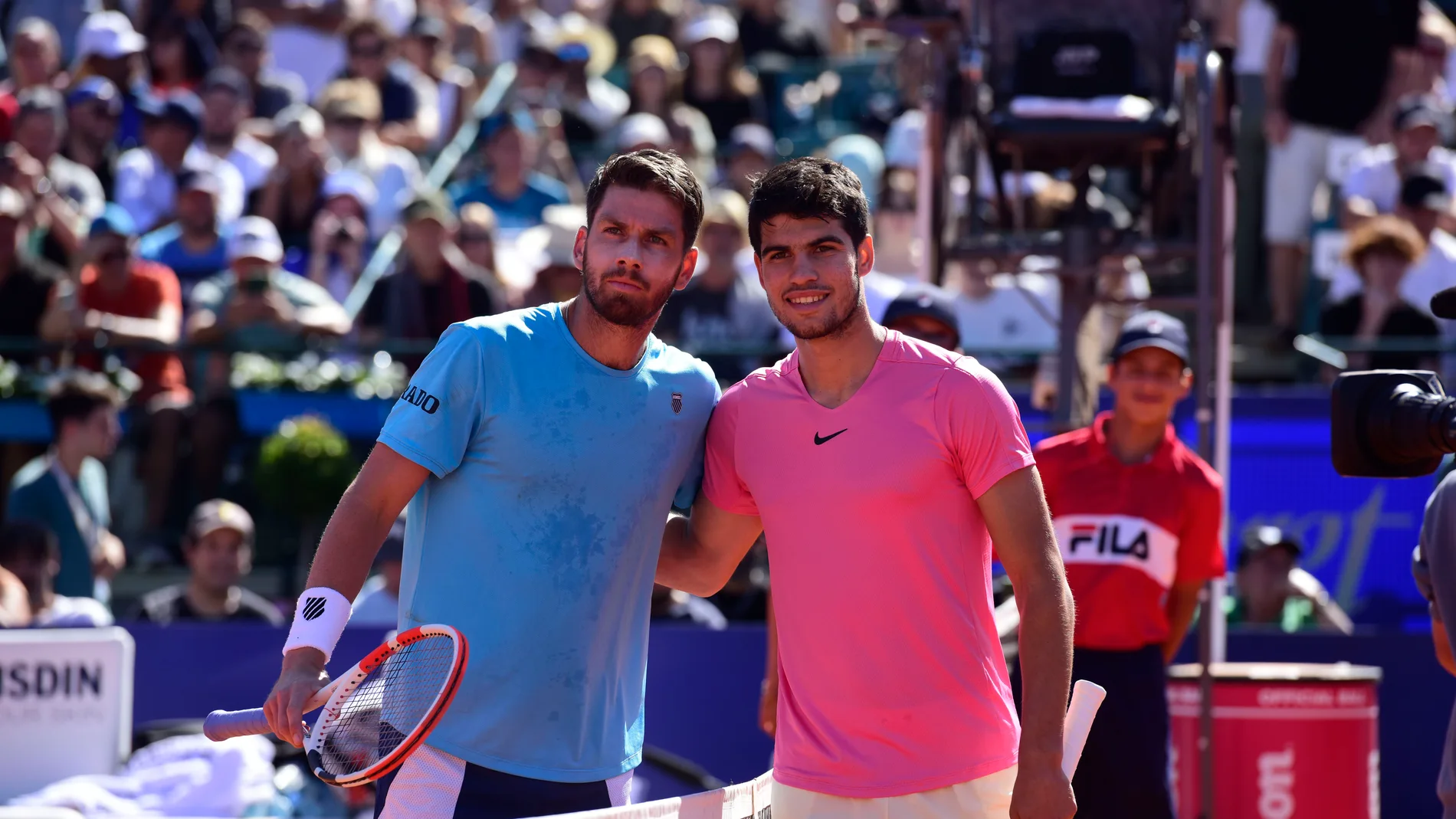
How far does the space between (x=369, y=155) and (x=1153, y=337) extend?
855 cm

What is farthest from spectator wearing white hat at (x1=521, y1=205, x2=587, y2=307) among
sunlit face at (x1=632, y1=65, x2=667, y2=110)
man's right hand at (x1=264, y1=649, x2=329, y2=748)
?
man's right hand at (x1=264, y1=649, x2=329, y2=748)

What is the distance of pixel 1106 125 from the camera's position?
7500mm

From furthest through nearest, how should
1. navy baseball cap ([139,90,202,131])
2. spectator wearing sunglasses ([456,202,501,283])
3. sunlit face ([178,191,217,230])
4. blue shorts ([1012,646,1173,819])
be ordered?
navy baseball cap ([139,90,202,131]), sunlit face ([178,191,217,230]), spectator wearing sunglasses ([456,202,501,283]), blue shorts ([1012,646,1173,819])

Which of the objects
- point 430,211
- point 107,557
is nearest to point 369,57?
point 430,211

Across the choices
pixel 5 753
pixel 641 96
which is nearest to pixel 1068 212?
pixel 5 753

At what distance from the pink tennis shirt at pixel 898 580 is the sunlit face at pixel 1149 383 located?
7.58 feet

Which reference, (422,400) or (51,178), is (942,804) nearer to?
(422,400)

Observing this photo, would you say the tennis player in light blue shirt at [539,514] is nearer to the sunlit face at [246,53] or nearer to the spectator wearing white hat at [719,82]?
the spectator wearing white hat at [719,82]

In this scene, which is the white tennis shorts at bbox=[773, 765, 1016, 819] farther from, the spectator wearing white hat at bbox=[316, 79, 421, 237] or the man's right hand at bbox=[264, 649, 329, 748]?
the spectator wearing white hat at bbox=[316, 79, 421, 237]

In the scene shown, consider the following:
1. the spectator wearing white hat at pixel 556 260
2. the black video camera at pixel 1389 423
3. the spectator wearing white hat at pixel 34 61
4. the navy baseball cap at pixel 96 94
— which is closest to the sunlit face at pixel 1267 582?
the spectator wearing white hat at pixel 556 260

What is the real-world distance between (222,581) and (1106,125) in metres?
4.45

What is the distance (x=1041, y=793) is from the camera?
3596 mm

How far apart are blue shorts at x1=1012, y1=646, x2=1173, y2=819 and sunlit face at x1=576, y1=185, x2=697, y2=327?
93.7 inches

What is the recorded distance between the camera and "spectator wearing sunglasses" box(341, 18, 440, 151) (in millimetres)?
14758
